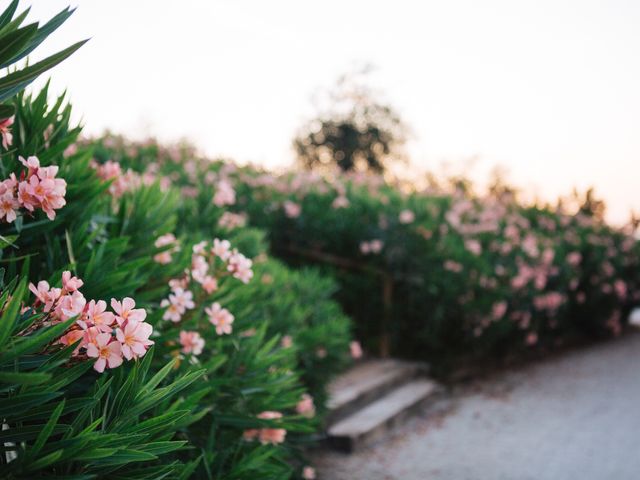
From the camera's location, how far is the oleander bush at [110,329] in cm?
146

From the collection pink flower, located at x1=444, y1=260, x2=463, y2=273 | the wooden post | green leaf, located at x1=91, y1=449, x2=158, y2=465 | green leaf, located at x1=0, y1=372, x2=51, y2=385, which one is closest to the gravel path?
the wooden post

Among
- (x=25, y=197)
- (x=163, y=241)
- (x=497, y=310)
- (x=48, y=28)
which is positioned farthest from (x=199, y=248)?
(x=497, y=310)

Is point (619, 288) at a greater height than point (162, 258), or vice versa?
point (162, 258)

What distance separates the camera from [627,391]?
7672 mm

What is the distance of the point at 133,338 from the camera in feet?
4.91

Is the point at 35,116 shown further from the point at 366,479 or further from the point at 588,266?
the point at 588,266

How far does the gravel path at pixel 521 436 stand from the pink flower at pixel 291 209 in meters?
2.90

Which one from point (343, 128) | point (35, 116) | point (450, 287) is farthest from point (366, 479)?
point (343, 128)

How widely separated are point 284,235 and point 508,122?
24.7 feet

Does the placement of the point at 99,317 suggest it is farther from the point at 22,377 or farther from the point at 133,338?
the point at 22,377

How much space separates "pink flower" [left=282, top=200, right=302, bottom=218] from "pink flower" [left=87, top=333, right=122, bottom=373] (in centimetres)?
614

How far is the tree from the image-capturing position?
4562cm

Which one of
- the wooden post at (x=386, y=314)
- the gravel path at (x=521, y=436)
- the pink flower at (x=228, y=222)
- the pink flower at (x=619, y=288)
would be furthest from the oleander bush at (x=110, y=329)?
the pink flower at (x=619, y=288)

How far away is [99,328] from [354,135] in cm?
4480
